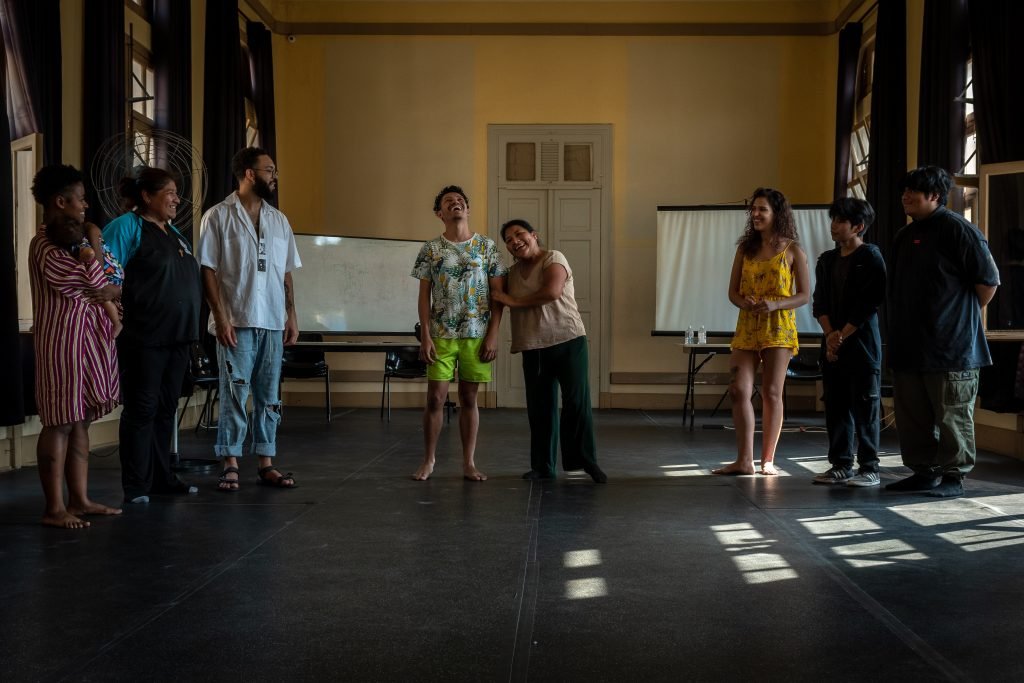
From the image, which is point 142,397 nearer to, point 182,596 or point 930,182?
point 182,596

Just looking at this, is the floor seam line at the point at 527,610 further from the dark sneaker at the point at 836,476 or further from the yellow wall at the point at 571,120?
the yellow wall at the point at 571,120

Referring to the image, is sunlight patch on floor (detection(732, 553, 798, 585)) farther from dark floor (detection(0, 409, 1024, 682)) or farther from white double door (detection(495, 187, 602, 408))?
white double door (detection(495, 187, 602, 408))

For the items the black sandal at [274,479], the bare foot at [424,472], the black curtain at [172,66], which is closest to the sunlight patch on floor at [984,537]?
the bare foot at [424,472]

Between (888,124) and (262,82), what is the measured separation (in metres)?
5.61

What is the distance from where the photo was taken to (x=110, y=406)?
11.8ft

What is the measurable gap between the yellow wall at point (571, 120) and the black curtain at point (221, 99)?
5.84 ft

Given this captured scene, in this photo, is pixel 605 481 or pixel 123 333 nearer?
pixel 123 333

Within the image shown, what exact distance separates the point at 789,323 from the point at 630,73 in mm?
5792

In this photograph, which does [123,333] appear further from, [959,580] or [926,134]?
[926,134]

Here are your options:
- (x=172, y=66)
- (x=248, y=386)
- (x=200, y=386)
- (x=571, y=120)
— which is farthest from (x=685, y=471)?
(x=571, y=120)

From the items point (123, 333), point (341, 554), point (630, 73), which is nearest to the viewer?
point (341, 554)

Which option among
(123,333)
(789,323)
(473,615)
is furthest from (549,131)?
(473,615)

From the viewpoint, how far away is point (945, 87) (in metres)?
6.60

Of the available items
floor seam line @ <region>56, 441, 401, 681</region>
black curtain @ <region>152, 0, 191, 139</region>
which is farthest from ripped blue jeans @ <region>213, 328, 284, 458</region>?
black curtain @ <region>152, 0, 191, 139</region>
